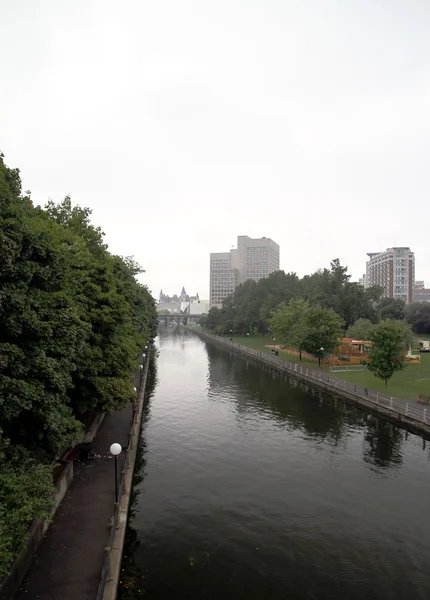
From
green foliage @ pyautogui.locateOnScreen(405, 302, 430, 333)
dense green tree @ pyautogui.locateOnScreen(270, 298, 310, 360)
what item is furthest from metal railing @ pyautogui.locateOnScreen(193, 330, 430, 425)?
green foliage @ pyautogui.locateOnScreen(405, 302, 430, 333)

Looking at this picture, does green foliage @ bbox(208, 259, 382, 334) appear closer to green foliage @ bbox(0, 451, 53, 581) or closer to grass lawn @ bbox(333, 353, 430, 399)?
grass lawn @ bbox(333, 353, 430, 399)

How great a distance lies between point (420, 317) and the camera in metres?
98.1

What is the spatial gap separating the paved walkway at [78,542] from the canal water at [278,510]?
154 cm

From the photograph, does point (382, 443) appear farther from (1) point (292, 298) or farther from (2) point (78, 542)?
(1) point (292, 298)

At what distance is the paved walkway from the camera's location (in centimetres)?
1153

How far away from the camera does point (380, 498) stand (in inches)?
758

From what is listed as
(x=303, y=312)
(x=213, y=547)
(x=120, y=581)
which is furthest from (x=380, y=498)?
(x=303, y=312)

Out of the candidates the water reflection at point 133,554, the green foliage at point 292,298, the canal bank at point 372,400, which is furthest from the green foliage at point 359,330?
the water reflection at point 133,554

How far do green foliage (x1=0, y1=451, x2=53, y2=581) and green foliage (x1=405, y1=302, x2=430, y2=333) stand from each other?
101336 millimetres

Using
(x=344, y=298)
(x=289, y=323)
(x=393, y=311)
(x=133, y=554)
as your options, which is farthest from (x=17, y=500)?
(x=393, y=311)

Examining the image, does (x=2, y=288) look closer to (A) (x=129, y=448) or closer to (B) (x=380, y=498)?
(A) (x=129, y=448)

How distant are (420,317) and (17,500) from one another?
10332cm

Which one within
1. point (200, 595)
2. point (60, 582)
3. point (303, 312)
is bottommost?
point (200, 595)

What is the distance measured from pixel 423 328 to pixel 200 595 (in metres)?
99.3
